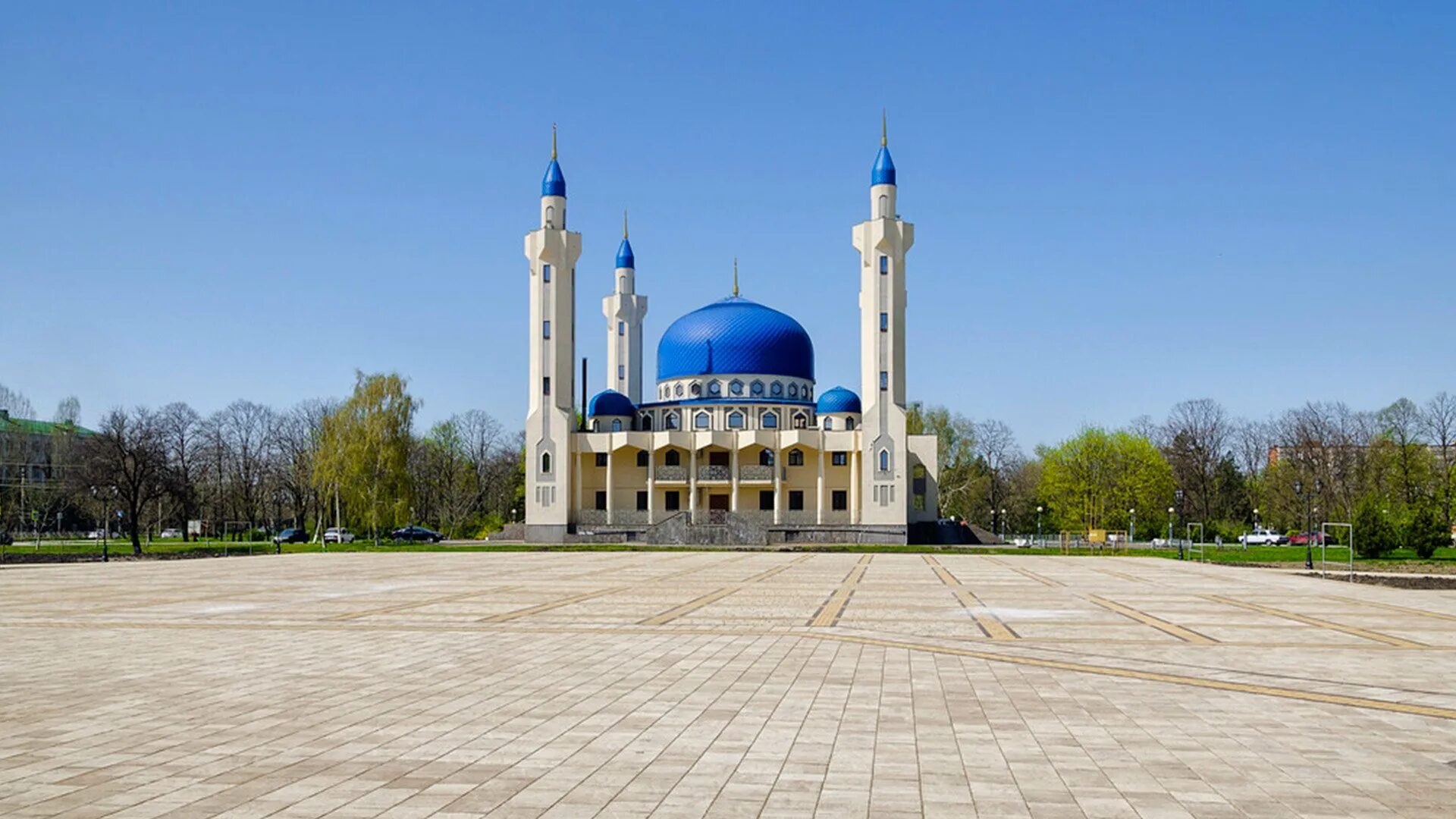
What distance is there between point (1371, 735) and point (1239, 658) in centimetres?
513

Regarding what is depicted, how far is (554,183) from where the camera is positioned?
71.5 metres

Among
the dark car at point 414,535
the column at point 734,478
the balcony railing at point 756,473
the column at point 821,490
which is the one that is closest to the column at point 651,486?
the column at point 734,478

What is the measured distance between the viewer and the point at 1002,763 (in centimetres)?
876

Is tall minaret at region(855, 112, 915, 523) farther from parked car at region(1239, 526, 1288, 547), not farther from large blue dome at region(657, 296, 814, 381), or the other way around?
parked car at region(1239, 526, 1288, 547)

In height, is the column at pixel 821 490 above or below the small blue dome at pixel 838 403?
below

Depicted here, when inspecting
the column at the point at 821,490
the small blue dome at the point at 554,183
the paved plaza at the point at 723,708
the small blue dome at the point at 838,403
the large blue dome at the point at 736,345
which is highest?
the small blue dome at the point at 554,183

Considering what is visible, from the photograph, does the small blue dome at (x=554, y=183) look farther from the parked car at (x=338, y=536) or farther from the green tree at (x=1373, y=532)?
the green tree at (x=1373, y=532)

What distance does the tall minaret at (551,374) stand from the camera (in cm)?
6869

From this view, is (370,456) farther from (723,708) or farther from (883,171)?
(723,708)

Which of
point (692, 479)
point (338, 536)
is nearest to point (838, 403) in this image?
point (692, 479)

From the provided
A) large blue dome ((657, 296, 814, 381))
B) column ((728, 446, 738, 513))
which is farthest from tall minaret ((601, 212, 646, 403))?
column ((728, 446, 738, 513))

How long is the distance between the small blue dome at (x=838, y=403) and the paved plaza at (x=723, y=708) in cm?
4923

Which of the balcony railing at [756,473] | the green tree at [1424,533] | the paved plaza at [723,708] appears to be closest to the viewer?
the paved plaza at [723,708]

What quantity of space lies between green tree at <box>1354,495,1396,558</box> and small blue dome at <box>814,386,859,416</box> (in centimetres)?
3149
